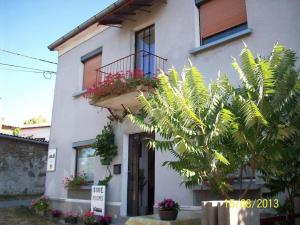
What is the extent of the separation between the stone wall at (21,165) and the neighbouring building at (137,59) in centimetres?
530

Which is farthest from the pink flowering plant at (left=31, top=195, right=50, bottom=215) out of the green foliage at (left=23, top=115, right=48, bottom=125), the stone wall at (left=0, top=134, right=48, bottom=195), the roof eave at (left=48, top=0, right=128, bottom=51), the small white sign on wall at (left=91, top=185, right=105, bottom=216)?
the green foliage at (left=23, top=115, right=48, bottom=125)

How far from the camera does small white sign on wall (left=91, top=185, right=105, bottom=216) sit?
31.8 ft

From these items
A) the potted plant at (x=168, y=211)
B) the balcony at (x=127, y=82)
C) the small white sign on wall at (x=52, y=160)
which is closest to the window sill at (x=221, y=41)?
the balcony at (x=127, y=82)

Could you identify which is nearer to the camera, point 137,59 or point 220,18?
point 220,18

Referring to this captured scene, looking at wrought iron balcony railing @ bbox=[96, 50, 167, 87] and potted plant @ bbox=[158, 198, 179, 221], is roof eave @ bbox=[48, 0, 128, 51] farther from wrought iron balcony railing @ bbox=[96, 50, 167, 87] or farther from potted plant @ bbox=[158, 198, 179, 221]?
potted plant @ bbox=[158, 198, 179, 221]

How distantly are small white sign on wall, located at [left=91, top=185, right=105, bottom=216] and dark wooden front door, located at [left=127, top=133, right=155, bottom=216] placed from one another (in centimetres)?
76

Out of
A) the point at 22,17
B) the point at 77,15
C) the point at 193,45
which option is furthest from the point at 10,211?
the point at 193,45

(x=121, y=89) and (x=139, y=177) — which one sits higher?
(x=121, y=89)

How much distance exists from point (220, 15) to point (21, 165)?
44.8 feet

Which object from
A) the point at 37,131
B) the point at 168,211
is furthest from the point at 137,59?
the point at 37,131

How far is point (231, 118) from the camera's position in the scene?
15.7 ft

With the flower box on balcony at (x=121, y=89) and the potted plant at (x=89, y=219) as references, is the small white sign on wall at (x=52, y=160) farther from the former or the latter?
the flower box on balcony at (x=121, y=89)

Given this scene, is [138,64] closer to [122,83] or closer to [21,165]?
[122,83]

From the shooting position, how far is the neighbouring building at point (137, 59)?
749 cm
